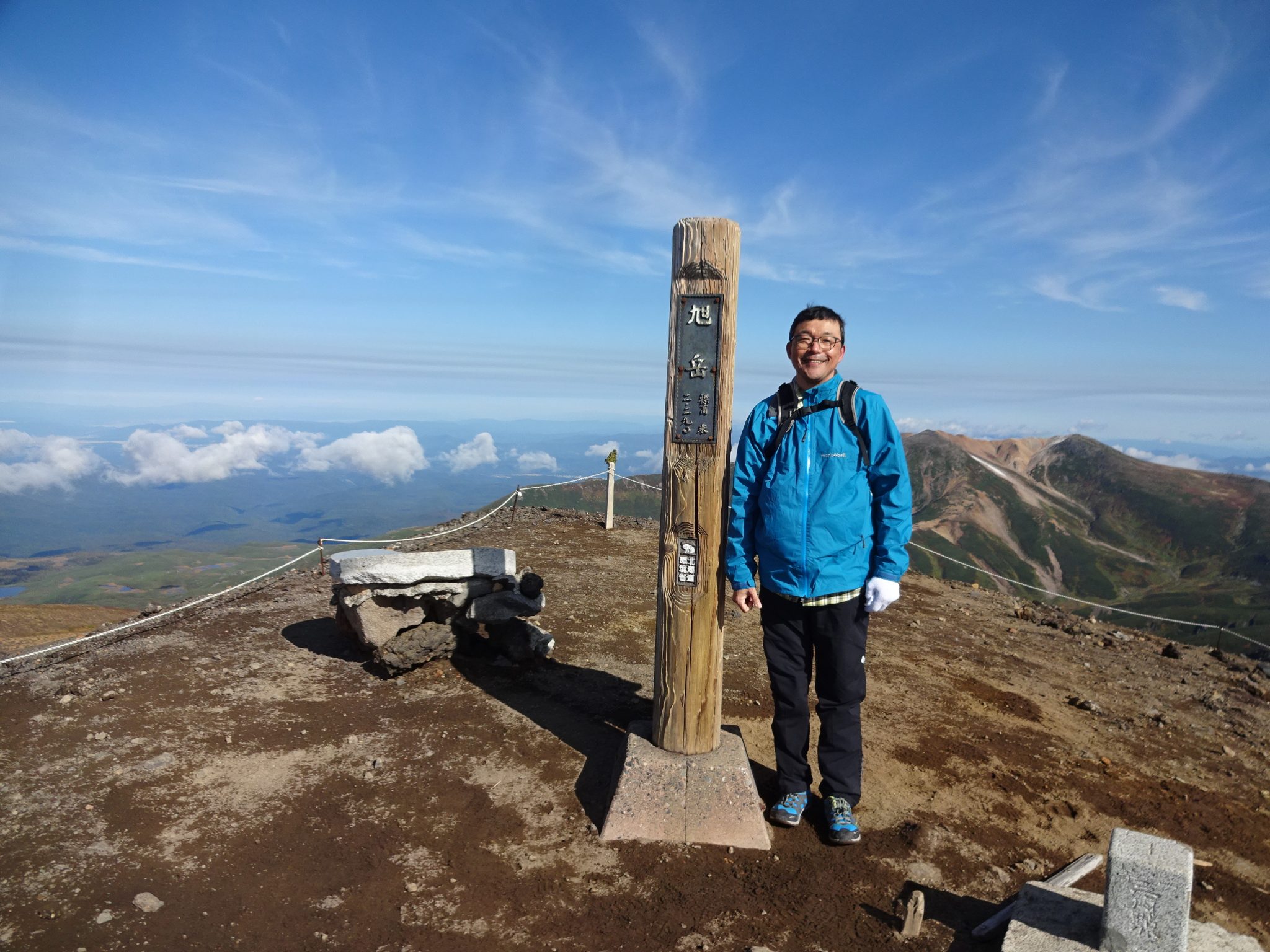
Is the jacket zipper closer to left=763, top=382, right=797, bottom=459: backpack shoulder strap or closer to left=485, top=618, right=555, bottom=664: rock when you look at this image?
left=763, top=382, right=797, bottom=459: backpack shoulder strap

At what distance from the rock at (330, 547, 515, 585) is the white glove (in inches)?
152

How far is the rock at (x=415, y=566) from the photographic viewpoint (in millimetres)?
6164

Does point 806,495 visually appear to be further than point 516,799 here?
No

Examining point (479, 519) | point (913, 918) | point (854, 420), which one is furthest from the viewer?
point (479, 519)

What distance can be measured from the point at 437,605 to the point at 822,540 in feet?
14.1

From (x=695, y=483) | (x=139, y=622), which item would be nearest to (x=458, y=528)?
(x=139, y=622)

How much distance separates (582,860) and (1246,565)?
126252 mm

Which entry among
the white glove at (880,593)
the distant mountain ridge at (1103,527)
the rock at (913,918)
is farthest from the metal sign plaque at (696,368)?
the distant mountain ridge at (1103,527)

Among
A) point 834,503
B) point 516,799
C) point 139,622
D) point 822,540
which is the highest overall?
point 834,503

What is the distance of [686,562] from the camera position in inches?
169

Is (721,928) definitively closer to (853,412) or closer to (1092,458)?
(853,412)

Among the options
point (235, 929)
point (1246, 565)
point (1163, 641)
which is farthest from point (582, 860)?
point (1246, 565)

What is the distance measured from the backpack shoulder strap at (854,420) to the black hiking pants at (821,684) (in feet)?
2.74

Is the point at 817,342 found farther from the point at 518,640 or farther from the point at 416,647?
the point at 416,647
